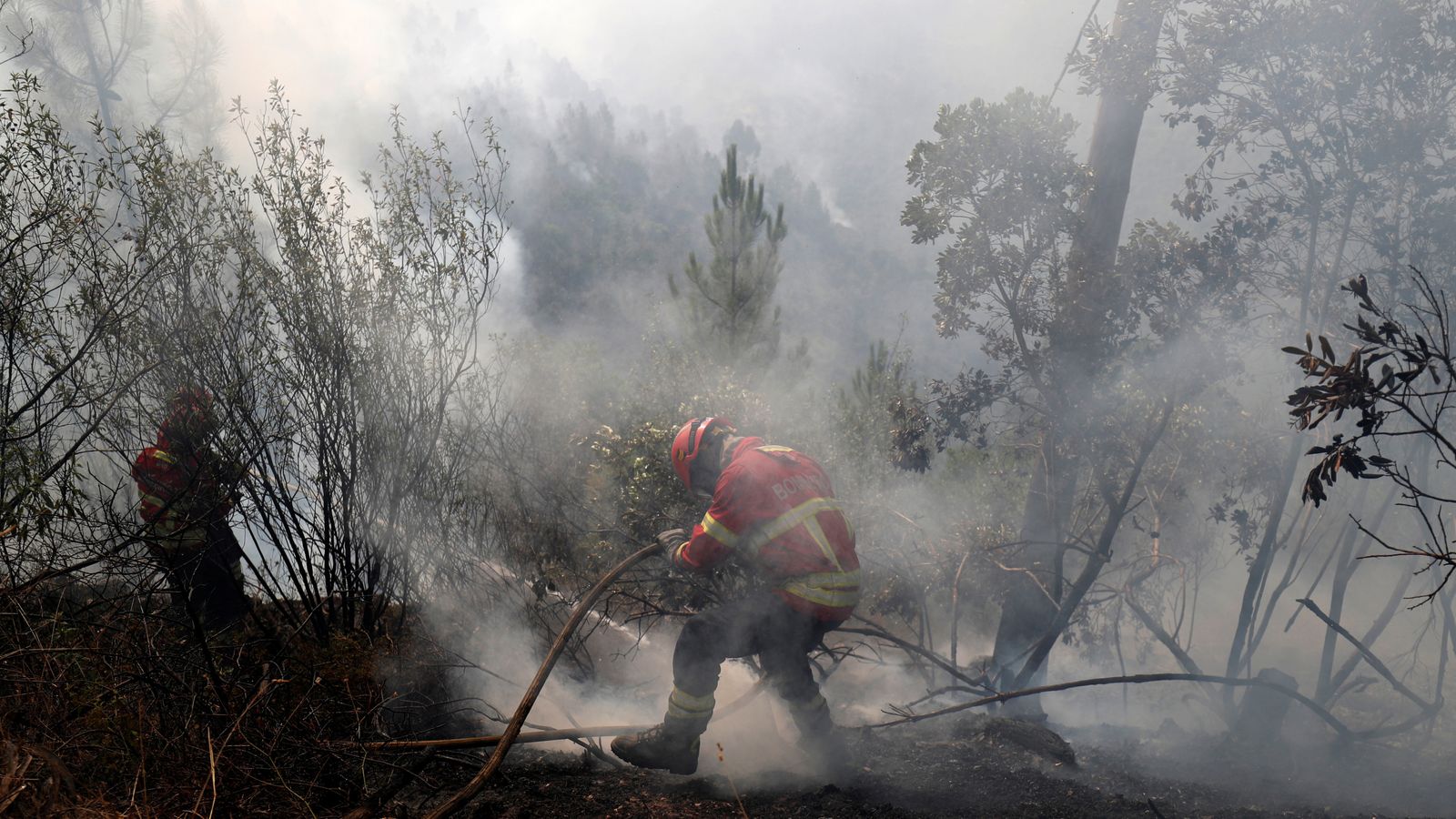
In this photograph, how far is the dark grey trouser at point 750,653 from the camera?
14.3 ft

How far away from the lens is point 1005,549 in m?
7.63

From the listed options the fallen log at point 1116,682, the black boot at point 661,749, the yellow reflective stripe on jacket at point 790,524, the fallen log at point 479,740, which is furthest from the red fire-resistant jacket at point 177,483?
the fallen log at point 1116,682

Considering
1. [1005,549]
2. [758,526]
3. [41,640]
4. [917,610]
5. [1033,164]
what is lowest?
[41,640]

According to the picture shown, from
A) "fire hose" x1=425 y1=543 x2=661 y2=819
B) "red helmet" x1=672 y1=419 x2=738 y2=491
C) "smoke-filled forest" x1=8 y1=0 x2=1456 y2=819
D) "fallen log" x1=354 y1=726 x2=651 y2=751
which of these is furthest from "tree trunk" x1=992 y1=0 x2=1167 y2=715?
"fire hose" x1=425 y1=543 x2=661 y2=819

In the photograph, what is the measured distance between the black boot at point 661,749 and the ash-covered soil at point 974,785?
0.09 m

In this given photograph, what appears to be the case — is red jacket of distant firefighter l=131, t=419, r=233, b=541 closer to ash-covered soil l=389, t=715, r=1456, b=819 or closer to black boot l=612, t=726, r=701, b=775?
ash-covered soil l=389, t=715, r=1456, b=819

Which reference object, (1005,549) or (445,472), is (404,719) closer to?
(445,472)

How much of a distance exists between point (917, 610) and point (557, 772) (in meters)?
4.19

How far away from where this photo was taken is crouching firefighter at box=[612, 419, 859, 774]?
4363 millimetres

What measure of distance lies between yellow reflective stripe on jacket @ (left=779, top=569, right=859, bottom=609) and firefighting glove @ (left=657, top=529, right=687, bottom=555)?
65 centimetres

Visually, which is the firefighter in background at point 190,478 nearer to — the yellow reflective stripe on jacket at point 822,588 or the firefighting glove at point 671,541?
the firefighting glove at point 671,541

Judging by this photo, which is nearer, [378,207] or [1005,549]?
[378,207]

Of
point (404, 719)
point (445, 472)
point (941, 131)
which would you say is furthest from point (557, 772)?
point (941, 131)

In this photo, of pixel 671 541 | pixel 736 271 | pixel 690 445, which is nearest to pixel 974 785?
pixel 671 541
